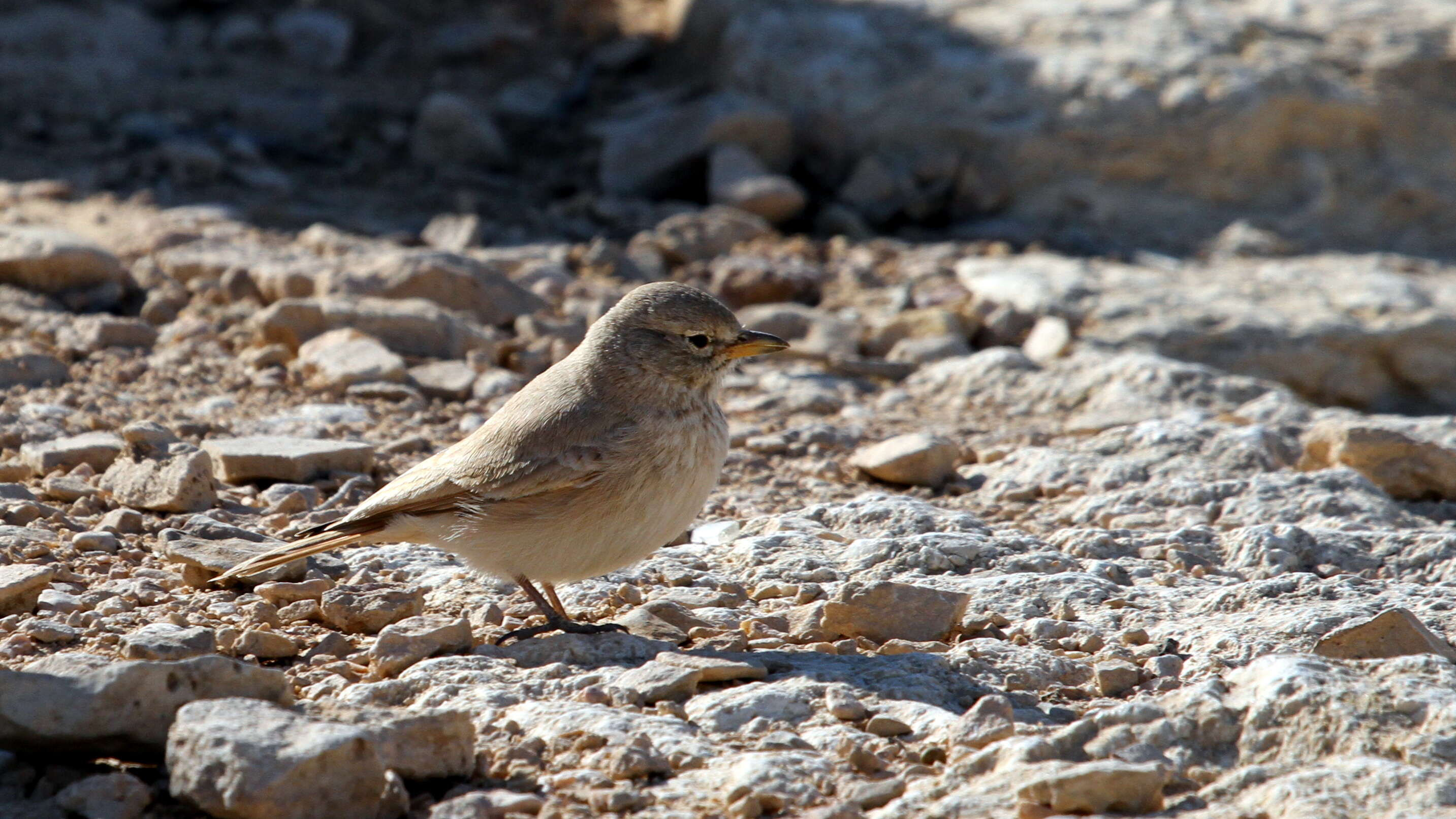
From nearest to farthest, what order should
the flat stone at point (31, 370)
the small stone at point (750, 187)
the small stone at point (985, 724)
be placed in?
the small stone at point (985, 724) → the flat stone at point (31, 370) → the small stone at point (750, 187)

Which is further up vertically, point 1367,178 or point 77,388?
point 1367,178

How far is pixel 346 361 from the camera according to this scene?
6.27m

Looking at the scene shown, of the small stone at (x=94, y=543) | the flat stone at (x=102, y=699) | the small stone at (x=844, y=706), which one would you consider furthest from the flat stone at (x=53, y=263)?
the small stone at (x=844, y=706)

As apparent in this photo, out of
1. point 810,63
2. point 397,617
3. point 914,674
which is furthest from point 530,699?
point 810,63

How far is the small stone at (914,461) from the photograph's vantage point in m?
5.41

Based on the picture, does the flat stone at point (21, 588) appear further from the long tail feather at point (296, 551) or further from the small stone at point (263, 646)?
the small stone at point (263, 646)

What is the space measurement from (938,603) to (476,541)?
1.29m

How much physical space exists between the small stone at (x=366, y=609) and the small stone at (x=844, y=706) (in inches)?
50.2

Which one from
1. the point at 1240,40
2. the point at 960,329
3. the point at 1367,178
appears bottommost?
the point at 960,329

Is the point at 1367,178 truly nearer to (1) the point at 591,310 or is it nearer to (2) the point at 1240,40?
(2) the point at 1240,40

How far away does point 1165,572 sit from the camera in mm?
4418

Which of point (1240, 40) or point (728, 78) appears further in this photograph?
point (728, 78)

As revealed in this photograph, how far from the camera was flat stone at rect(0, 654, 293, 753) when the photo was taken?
3.05m

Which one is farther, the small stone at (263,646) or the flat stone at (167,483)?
the flat stone at (167,483)
